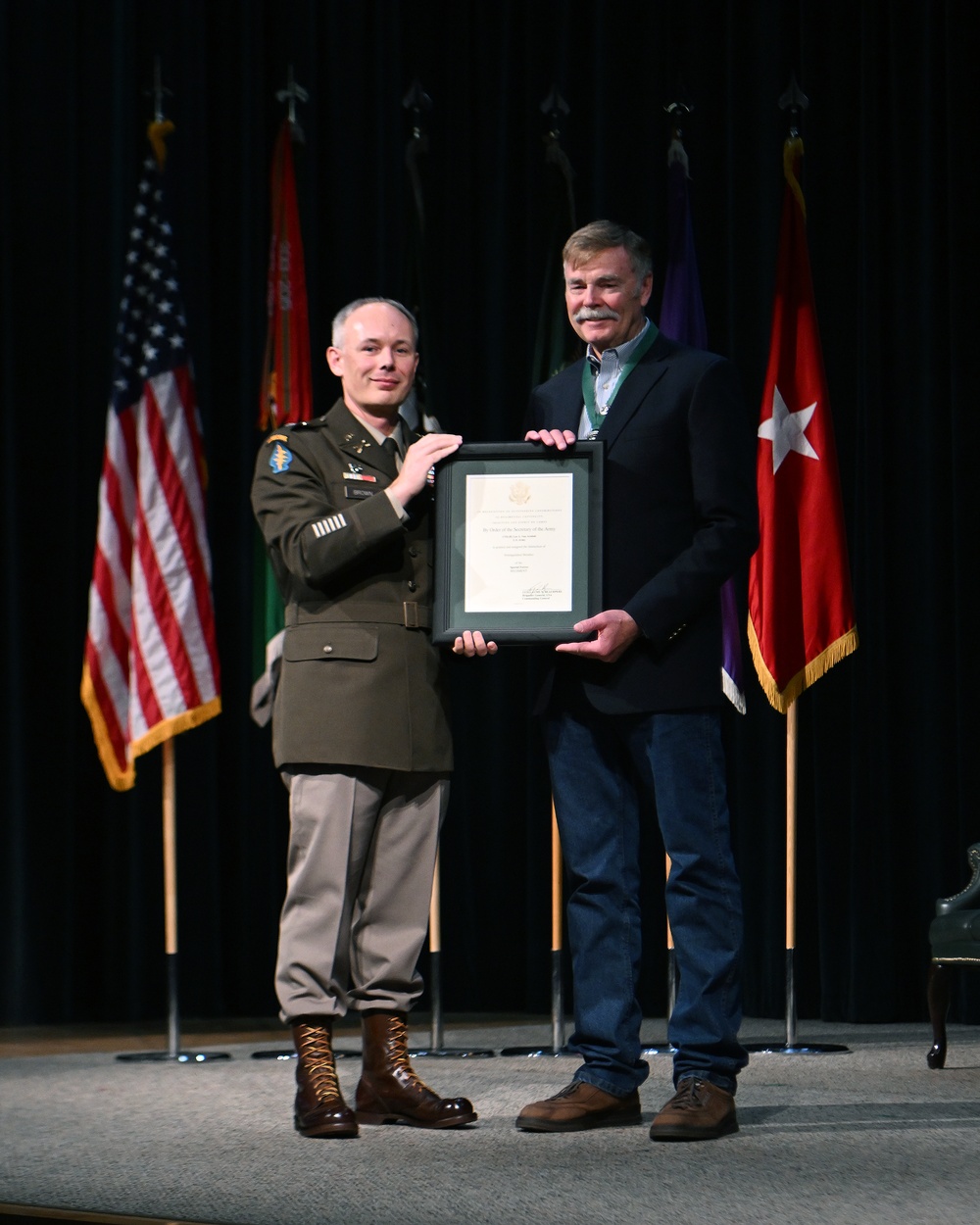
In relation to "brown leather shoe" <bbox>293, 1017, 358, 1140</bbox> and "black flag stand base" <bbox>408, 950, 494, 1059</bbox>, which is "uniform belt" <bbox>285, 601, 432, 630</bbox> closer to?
"brown leather shoe" <bbox>293, 1017, 358, 1140</bbox>

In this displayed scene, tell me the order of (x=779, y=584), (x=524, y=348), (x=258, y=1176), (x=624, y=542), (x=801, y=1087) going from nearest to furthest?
1. (x=258, y=1176)
2. (x=624, y=542)
3. (x=801, y=1087)
4. (x=779, y=584)
5. (x=524, y=348)

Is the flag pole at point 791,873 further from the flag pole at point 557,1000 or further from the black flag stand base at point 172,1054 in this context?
Result: the black flag stand base at point 172,1054

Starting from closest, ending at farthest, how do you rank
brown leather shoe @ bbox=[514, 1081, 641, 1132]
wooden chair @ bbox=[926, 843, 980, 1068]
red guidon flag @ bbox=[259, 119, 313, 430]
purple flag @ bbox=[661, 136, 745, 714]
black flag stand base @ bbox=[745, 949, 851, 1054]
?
brown leather shoe @ bbox=[514, 1081, 641, 1132]
wooden chair @ bbox=[926, 843, 980, 1068]
black flag stand base @ bbox=[745, 949, 851, 1054]
purple flag @ bbox=[661, 136, 745, 714]
red guidon flag @ bbox=[259, 119, 313, 430]

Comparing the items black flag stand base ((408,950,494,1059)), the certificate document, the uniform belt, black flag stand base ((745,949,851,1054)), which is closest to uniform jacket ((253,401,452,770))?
the uniform belt

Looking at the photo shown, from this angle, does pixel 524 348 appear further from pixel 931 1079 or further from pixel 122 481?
pixel 931 1079

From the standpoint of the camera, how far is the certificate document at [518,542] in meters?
2.78

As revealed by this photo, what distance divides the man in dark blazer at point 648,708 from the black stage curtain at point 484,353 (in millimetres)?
1989

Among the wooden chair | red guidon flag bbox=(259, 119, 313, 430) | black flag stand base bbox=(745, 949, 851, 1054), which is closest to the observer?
the wooden chair

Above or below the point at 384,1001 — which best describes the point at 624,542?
above

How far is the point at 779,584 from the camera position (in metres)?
4.26

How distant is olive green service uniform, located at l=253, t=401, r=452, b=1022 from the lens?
2.79 m

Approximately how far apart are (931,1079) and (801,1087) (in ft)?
1.09

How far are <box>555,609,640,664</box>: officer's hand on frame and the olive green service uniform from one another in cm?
34

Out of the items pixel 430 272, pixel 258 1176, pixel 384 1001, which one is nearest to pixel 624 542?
pixel 384 1001
